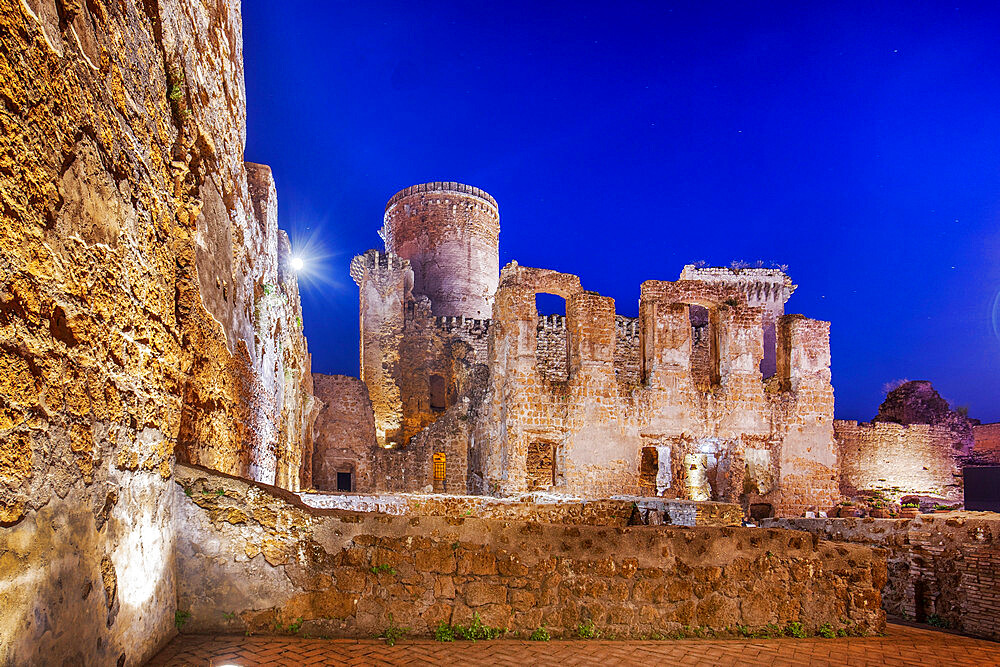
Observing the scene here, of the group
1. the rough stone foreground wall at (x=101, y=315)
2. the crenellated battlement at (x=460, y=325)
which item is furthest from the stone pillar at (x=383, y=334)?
the rough stone foreground wall at (x=101, y=315)

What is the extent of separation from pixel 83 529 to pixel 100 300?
1.10 metres

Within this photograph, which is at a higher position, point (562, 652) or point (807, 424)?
point (807, 424)

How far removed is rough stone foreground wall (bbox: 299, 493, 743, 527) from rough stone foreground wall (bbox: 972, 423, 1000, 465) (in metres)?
17.2

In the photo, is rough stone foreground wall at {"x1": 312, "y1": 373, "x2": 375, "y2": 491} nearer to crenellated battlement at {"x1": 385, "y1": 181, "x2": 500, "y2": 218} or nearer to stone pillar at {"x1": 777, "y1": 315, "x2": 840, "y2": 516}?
stone pillar at {"x1": 777, "y1": 315, "x2": 840, "y2": 516}

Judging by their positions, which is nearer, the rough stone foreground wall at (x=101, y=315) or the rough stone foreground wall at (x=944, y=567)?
the rough stone foreground wall at (x=101, y=315)

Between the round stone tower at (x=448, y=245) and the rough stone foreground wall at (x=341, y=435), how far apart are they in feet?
33.7

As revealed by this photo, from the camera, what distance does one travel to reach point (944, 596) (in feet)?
25.8

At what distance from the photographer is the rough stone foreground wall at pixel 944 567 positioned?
738 cm

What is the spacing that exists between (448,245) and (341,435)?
1374cm

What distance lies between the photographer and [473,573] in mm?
4309

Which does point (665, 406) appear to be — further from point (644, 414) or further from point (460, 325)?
point (460, 325)

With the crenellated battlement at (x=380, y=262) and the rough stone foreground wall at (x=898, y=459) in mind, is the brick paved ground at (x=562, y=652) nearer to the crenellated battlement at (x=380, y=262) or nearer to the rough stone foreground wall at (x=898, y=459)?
the rough stone foreground wall at (x=898, y=459)

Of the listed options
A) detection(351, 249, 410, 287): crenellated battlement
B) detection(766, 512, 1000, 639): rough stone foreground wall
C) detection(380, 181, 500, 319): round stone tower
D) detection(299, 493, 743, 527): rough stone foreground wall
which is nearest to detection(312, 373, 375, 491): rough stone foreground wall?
detection(351, 249, 410, 287): crenellated battlement

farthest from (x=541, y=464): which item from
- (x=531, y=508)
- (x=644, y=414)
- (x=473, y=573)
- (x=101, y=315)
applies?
(x=101, y=315)
